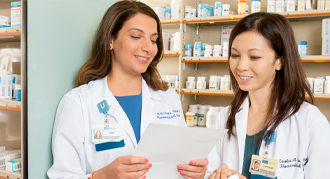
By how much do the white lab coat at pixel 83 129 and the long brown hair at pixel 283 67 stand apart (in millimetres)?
638

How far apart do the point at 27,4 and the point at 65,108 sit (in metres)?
0.48

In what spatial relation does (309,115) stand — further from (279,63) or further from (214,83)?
(214,83)

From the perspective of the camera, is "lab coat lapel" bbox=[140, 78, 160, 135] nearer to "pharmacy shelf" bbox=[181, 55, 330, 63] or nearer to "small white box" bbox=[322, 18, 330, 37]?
"pharmacy shelf" bbox=[181, 55, 330, 63]

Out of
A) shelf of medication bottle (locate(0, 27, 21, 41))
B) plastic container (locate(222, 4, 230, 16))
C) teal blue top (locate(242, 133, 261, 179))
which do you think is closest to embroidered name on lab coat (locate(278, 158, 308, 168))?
teal blue top (locate(242, 133, 261, 179))

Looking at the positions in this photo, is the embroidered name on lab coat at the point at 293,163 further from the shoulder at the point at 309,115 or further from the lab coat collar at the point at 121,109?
the lab coat collar at the point at 121,109

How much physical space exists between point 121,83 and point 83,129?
1.08 feet

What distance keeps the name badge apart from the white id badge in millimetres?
665

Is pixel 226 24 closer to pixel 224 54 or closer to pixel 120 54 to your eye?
pixel 224 54

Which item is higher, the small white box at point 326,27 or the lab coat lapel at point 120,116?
the small white box at point 326,27

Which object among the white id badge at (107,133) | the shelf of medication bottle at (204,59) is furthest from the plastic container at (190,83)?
the white id badge at (107,133)

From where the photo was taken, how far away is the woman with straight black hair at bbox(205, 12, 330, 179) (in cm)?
140

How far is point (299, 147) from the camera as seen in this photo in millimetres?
1438

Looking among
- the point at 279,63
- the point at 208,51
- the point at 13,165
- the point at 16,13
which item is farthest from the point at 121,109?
the point at 208,51

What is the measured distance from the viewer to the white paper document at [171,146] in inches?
43.8
